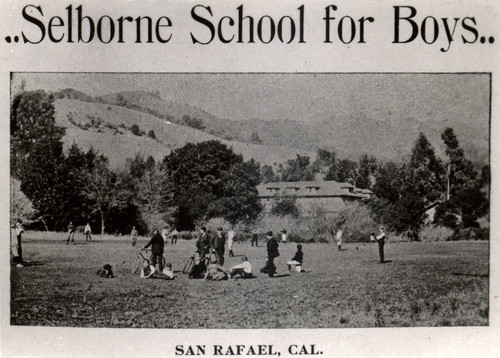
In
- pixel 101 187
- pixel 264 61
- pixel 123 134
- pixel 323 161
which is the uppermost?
pixel 264 61

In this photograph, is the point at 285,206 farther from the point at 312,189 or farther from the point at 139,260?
the point at 139,260

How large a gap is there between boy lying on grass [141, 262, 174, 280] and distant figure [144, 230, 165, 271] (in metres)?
0.06

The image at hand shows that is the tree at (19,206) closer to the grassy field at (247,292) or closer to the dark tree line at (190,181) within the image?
the dark tree line at (190,181)

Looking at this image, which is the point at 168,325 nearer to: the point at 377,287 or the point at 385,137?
the point at 377,287

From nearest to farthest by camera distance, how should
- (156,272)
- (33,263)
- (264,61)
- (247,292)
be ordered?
1. (264,61)
2. (247,292)
3. (33,263)
4. (156,272)

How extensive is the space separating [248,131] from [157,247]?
5.58ft

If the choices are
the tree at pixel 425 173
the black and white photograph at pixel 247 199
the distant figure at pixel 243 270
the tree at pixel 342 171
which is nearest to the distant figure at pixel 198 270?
the black and white photograph at pixel 247 199

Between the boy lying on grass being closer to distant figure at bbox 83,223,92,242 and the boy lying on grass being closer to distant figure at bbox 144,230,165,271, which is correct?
distant figure at bbox 144,230,165,271

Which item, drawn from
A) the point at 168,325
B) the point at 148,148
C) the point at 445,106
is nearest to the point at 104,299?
the point at 168,325

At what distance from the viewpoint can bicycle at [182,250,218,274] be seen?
20.6 feet

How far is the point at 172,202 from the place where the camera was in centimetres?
636

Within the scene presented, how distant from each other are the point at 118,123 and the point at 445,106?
3.70 m

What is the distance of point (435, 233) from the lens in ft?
20.9

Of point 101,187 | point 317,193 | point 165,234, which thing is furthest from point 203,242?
point 317,193
